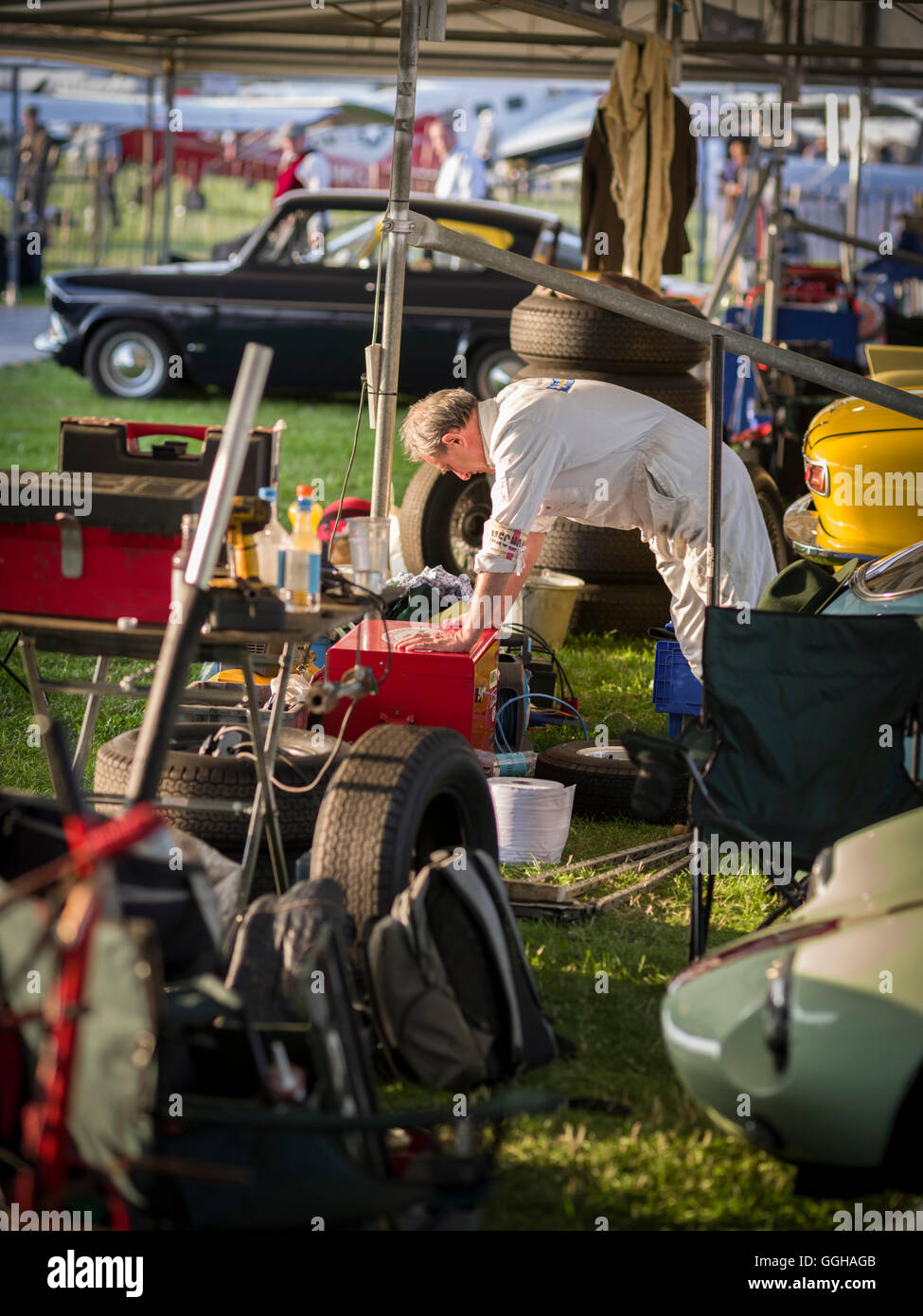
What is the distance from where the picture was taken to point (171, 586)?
3.65 m

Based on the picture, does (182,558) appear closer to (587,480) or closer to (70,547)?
(70,547)

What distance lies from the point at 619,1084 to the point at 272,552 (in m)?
1.48

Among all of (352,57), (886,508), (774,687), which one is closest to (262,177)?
(352,57)

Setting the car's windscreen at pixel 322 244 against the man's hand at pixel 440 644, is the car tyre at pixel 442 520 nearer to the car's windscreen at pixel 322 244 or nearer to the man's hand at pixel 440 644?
the man's hand at pixel 440 644

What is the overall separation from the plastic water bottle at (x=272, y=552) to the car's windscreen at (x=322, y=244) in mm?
9807

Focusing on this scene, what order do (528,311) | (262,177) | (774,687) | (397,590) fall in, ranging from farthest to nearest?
(262,177), (528,311), (397,590), (774,687)

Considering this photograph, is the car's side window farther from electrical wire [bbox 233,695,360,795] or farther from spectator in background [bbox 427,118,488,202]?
electrical wire [bbox 233,695,360,795]

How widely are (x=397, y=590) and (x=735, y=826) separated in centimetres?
233

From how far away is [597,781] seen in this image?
5262 mm

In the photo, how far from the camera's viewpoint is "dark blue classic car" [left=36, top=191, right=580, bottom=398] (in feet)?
42.4

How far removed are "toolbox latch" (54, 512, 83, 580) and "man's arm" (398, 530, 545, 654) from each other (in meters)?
1.39

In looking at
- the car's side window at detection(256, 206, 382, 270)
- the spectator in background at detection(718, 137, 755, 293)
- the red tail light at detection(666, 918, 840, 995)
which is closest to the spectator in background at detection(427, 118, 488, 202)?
the spectator in background at detection(718, 137, 755, 293)

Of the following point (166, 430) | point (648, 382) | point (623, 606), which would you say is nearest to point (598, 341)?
point (648, 382)
